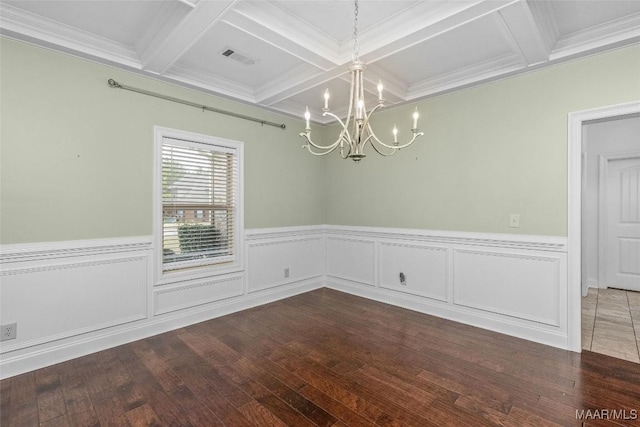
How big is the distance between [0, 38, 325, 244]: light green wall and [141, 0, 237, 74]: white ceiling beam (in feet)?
1.20

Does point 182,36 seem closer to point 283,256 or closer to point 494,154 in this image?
point 283,256

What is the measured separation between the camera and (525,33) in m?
2.32

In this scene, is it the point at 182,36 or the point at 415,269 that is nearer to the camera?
the point at 182,36

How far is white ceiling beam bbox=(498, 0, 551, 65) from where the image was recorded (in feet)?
6.81

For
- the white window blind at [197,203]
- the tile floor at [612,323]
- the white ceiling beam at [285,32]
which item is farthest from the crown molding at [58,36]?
the tile floor at [612,323]

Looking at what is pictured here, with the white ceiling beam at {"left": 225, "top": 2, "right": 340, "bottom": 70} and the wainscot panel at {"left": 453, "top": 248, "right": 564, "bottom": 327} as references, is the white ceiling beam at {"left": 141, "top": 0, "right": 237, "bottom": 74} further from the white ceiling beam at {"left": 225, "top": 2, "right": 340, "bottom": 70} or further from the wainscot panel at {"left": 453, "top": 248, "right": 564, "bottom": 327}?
the wainscot panel at {"left": 453, "top": 248, "right": 564, "bottom": 327}

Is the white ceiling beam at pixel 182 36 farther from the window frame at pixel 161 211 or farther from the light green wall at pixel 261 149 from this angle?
the window frame at pixel 161 211

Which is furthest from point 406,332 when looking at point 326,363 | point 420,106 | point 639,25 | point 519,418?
point 639,25

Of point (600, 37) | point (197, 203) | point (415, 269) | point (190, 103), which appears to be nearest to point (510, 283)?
point (415, 269)

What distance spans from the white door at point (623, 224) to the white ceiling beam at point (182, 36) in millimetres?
5819

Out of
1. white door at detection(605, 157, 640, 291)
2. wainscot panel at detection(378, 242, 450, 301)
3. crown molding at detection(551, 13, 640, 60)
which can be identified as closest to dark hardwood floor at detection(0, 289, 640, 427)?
wainscot panel at detection(378, 242, 450, 301)

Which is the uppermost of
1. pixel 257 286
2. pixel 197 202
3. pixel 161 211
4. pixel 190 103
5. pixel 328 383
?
pixel 190 103

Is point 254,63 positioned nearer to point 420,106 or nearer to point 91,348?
point 420,106

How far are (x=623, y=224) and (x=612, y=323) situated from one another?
225cm
